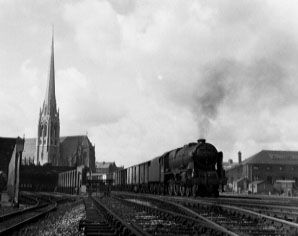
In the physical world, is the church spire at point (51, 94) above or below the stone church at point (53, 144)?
above

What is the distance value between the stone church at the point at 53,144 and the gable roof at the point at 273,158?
75656 mm

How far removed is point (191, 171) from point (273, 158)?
5724 cm

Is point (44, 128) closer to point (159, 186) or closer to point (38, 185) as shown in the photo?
point (38, 185)

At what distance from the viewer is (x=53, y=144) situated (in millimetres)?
144500

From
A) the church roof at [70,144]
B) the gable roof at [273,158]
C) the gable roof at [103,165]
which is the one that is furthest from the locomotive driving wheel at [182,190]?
the gable roof at [103,165]

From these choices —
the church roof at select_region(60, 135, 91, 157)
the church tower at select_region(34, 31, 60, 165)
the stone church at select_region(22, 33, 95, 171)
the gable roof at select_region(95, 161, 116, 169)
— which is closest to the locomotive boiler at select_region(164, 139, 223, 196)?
the stone church at select_region(22, 33, 95, 171)

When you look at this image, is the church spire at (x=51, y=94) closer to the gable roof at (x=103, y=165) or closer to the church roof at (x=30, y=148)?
the church roof at (x=30, y=148)

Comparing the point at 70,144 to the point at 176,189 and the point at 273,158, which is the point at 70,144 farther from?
the point at 176,189

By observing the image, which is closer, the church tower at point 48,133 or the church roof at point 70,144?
the church tower at point 48,133

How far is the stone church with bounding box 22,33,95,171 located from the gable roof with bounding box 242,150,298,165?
75.7 m

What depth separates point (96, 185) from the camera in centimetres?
4331

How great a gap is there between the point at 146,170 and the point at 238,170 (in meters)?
47.8

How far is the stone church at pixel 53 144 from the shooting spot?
145 m

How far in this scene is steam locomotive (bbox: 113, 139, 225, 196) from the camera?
24.5 metres
